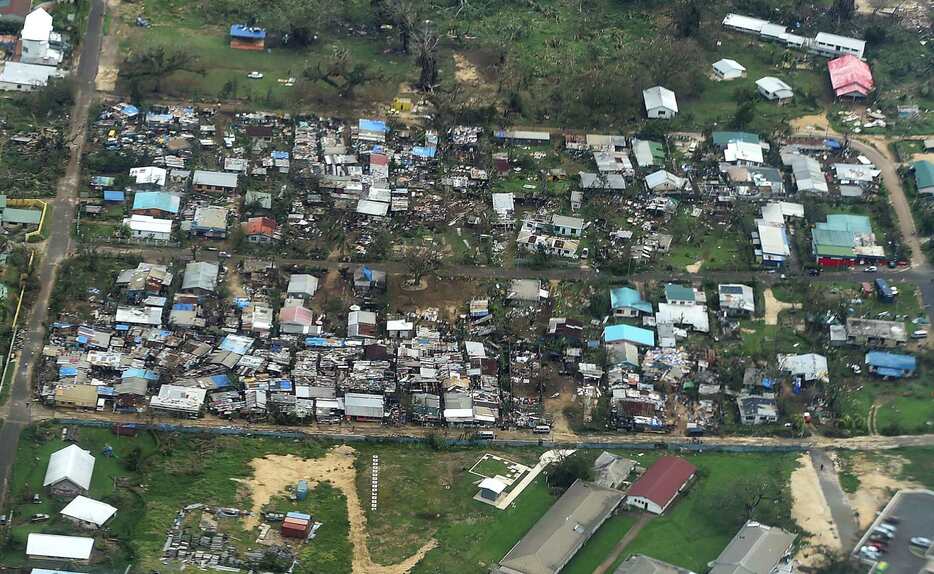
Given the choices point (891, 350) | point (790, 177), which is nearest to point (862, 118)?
point (790, 177)

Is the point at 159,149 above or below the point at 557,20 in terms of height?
below

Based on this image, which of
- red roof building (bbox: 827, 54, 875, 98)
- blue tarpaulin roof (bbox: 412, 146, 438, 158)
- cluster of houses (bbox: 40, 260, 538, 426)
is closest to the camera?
cluster of houses (bbox: 40, 260, 538, 426)

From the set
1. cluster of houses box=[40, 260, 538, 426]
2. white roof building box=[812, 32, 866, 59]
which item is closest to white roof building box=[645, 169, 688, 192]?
cluster of houses box=[40, 260, 538, 426]

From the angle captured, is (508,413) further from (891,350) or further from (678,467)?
(891,350)

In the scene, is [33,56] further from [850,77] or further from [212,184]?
[850,77]

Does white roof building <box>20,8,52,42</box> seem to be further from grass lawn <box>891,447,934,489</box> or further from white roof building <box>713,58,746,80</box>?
grass lawn <box>891,447,934,489</box>

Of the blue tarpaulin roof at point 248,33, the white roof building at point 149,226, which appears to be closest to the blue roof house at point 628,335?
the white roof building at point 149,226
